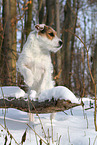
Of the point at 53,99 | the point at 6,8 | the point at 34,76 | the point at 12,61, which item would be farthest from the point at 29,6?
the point at 53,99

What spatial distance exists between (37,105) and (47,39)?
38.0 inches

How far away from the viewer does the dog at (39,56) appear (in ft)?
8.07

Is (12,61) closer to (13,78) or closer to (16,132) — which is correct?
(13,78)

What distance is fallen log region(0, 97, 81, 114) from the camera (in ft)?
5.95

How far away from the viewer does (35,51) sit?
8.22ft

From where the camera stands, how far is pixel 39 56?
99.0 inches

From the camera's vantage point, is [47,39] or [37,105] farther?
[47,39]

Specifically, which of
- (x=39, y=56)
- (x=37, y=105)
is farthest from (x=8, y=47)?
(x=37, y=105)

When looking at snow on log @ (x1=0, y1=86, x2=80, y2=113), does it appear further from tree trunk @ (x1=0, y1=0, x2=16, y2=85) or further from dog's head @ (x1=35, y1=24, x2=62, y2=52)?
tree trunk @ (x1=0, y1=0, x2=16, y2=85)

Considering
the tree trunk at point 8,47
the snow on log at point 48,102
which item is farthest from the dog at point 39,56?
the tree trunk at point 8,47

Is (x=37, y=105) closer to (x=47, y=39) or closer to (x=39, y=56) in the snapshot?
(x=39, y=56)

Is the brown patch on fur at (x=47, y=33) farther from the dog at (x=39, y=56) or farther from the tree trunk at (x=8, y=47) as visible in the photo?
the tree trunk at (x=8, y=47)

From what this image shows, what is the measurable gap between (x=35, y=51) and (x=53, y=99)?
2.91 ft

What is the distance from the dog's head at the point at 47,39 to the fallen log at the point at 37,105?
87 centimetres
